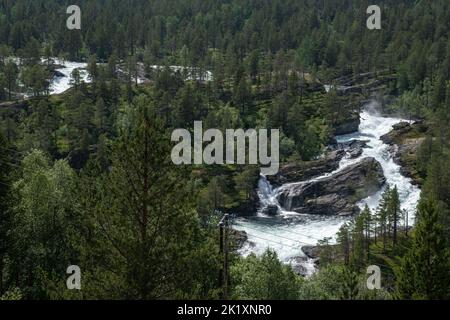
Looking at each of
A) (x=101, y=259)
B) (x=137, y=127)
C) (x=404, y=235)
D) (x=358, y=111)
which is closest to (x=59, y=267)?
(x=101, y=259)

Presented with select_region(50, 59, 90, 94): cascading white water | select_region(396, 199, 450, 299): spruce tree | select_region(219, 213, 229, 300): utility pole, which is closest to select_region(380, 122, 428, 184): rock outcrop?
select_region(396, 199, 450, 299): spruce tree

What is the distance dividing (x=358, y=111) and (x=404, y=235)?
74462mm

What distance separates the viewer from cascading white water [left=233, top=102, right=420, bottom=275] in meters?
87.0

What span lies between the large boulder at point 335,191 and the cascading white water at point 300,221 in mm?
1602

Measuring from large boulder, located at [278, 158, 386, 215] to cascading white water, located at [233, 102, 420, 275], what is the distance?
160 centimetres

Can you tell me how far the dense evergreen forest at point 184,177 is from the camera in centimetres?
2709

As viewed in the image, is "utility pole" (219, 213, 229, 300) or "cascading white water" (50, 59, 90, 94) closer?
"utility pole" (219, 213, 229, 300)
